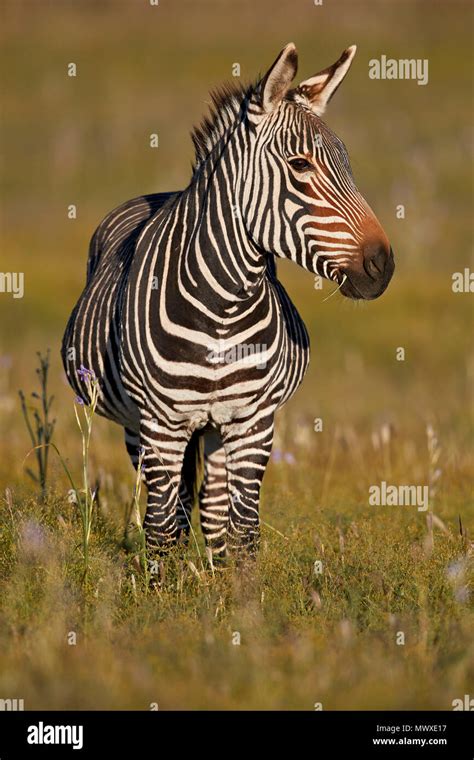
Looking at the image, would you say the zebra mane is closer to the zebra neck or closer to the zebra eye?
the zebra neck

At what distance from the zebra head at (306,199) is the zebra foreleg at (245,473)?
107 cm

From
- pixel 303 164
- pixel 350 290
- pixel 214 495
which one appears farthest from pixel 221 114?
pixel 214 495

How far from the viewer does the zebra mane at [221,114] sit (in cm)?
604

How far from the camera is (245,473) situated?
634 cm

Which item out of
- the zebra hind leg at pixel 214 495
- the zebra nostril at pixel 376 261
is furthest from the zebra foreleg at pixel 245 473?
the zebra nostril at pixel 376 261

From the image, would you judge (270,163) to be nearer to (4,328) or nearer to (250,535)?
(250,535)

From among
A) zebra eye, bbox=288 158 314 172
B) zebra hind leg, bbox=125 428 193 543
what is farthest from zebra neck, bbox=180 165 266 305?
zebra hind leg, bbox=125 428 193 543

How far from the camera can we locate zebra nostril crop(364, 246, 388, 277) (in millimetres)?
5453

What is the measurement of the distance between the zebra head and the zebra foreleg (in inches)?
42.1

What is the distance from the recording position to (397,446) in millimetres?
10125

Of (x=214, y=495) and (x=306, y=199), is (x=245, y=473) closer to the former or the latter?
(x=214, y=495)

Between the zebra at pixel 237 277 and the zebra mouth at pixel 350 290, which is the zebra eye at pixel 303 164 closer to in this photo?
the zebra at pixel 237 277

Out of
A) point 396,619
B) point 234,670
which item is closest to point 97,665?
point 234,670
